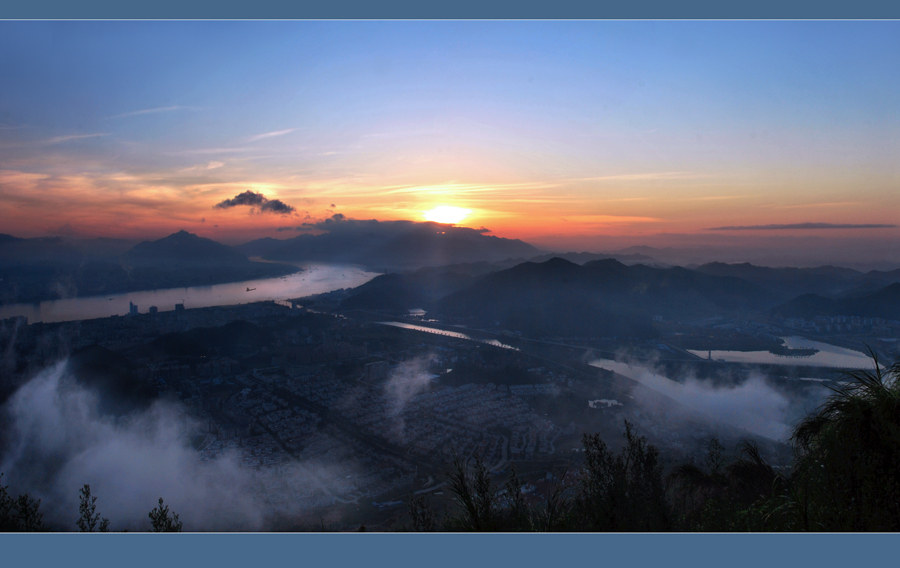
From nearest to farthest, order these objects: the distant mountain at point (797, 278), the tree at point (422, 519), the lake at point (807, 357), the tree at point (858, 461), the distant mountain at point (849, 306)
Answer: the tree at point (858, 461)
the tree at point (422, 519)
the lake at point (807, 357)
the distant mountain at point (849, 306)
the distant mountain at point (797, 278)

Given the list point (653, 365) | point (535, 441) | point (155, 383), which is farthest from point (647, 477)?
point (155, 383)

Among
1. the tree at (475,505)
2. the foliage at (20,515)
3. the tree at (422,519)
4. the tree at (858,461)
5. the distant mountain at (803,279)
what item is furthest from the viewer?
the distant mountain at (803,279)

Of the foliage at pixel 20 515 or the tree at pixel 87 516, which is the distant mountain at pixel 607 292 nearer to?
the tree at pixel 87 516

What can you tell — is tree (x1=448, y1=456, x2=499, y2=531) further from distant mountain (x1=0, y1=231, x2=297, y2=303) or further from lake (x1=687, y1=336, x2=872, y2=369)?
distant mountain (x1=0, y1=231, x2=297, y2=303)

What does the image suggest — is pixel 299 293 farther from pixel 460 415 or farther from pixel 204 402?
pixel 460 415

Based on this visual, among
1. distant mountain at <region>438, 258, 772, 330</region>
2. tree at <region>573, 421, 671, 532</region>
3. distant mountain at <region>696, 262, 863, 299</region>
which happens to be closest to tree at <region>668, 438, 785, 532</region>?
tree at <region>573, 421, 671, 532</region>

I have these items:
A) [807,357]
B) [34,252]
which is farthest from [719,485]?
[34,252]

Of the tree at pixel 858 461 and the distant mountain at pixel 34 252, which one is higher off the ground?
the distant mountain at pixel 34 252

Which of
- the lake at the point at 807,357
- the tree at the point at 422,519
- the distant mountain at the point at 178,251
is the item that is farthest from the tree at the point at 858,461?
the distant mountain at the point at 178,251
